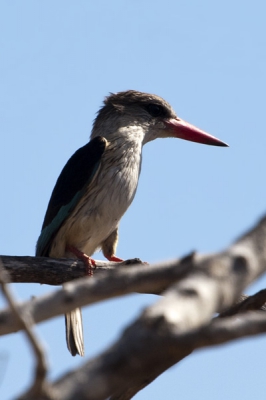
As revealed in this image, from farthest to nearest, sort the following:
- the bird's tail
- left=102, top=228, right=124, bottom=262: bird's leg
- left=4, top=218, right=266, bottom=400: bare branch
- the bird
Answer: left=102, top=228, right=124, bottom=262: bird's leg → the bird → the bird's tail → left=4, top=218, right=266, bottom=400: bare branch

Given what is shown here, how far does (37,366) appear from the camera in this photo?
4.65 ft

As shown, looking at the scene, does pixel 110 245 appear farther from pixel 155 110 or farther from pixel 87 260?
pixel 155 110

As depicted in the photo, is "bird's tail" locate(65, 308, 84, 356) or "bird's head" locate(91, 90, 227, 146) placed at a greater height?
"bird's head" locate(91, 90, 227, 146)

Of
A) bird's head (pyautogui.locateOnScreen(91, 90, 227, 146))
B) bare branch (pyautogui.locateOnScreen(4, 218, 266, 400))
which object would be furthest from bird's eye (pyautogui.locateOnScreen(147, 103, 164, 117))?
bare branch (pyautogui.locateOnScreen(4, 218, 266, 400))

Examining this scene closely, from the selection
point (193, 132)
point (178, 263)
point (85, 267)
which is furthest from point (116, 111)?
point (178, 263)

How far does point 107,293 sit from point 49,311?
0.13m

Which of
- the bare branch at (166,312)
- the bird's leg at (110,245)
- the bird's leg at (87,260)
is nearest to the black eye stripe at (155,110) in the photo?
the bird's leg at (110,245)

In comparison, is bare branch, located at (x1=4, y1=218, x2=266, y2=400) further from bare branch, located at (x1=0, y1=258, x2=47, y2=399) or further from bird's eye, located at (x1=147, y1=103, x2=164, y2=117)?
bird's eye, located at (x1=147, y1=103, x2=164, y2=117)

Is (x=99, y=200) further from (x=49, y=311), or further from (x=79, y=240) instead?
(x=49, y=311)

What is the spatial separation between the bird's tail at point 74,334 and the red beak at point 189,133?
6.45 ft

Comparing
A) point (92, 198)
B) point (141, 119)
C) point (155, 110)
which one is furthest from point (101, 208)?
point (155, 110)

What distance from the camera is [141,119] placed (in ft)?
20.7

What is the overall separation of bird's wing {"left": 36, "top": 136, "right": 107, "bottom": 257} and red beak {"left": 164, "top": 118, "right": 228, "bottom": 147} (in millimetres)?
896

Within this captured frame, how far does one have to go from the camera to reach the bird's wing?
559cm
